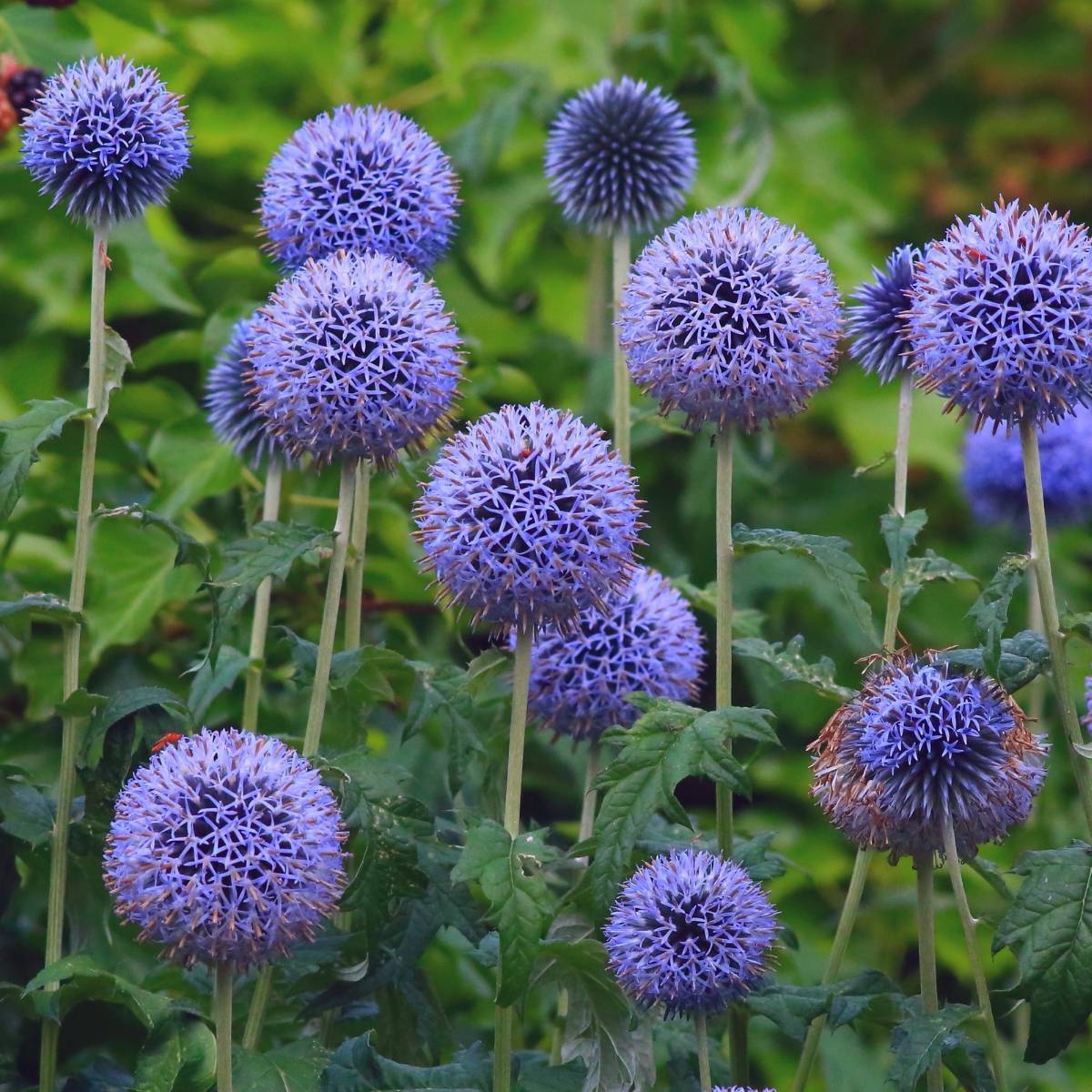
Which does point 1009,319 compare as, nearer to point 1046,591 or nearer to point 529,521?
point 1046,591

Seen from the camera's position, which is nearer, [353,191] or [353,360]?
[353,360]

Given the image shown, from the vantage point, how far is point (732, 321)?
1.90 metres

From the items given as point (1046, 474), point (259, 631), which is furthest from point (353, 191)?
point (1046, 474)

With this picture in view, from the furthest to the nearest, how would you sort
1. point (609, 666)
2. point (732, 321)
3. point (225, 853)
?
1. point (609, 666)
2. point (732, 321)
3. point (225, 853)

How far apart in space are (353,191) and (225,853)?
1.02 meters

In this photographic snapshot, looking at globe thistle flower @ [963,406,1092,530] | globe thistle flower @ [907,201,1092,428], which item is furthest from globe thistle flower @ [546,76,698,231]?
globe thistle flower @ [963,406,1092,530]

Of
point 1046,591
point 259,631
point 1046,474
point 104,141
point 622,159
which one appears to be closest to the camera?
point 1046,591

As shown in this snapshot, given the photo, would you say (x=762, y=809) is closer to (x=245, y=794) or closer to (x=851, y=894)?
(x=851, y=894)

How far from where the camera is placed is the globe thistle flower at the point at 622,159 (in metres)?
2.57

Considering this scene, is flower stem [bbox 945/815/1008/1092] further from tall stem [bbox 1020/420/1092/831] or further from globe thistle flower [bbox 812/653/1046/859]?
tall stem [bbox 1020/420/1092/831]

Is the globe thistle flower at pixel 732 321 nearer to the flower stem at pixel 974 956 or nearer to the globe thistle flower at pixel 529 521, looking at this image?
the globe thistle flower at pixel 529 521

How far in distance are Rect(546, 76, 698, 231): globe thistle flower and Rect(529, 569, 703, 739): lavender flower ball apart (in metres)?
0.74

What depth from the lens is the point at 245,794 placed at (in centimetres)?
171

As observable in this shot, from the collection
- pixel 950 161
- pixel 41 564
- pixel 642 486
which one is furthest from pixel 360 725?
pixel 950 161
